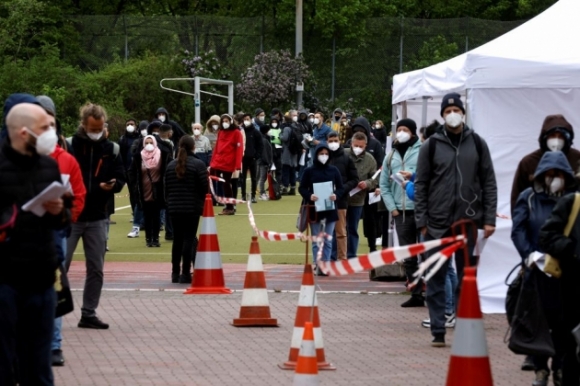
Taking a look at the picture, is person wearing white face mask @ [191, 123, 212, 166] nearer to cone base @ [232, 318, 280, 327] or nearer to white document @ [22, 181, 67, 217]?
cone base @ [232, 318, 280, 327]

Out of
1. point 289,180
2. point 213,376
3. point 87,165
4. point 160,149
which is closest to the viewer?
point 213,376

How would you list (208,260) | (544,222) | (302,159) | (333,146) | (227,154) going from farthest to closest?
(302,159)
(227,154)
(333,146)
(208,260)
(544,222)

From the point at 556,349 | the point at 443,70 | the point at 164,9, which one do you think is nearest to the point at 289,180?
the point at 443,70

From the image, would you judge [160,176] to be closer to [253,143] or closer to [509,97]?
[509,97]

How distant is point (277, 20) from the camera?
187 feet

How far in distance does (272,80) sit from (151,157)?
2766cm

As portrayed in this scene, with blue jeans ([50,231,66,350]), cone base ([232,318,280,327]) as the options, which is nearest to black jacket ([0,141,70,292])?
blue jeans ([50,231,66,350])

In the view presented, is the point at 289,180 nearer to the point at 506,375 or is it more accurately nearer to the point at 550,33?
the point at 550,33

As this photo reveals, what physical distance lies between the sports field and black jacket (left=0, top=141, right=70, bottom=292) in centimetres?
1182

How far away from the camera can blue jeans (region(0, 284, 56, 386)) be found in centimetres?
695

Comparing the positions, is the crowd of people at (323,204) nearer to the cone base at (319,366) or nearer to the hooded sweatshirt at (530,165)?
the hooded sweatshirt at (530,165)

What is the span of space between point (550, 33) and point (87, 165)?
5.01m

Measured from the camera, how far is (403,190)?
551 inches

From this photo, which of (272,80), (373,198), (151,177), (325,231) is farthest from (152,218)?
(272,80)
